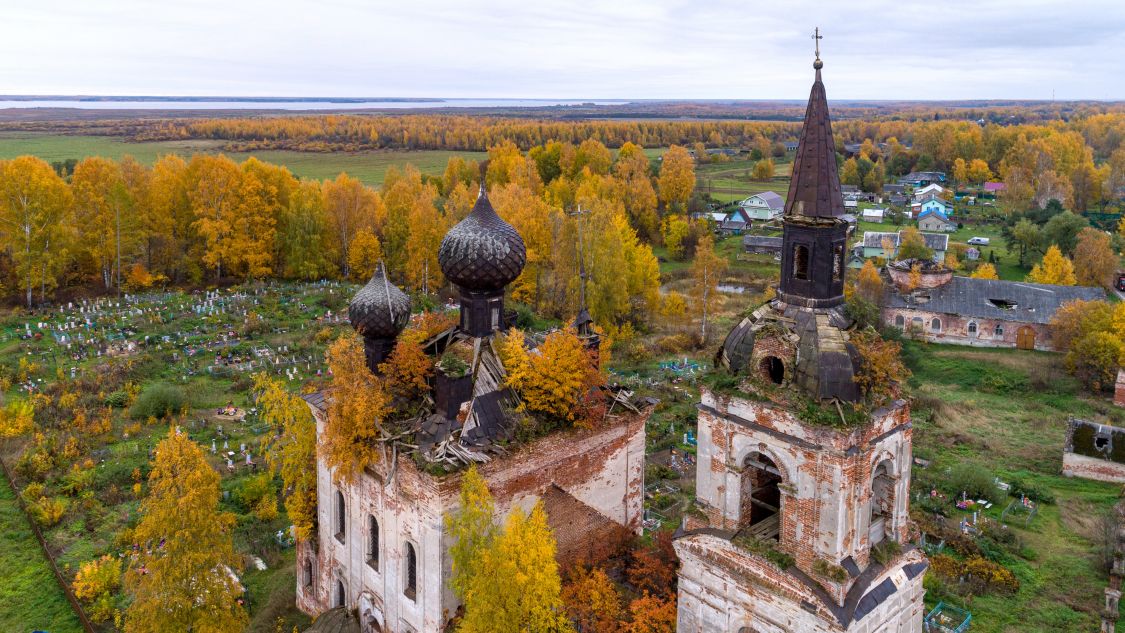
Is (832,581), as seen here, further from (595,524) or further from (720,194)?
(720,194)

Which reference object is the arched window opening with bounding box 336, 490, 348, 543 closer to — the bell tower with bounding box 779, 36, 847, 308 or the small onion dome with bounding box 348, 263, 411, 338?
the small onion dome with bounding box 348, 263, 411, 338

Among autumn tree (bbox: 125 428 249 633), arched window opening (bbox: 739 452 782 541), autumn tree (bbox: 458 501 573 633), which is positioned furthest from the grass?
arched window opening (bbox: 739 452 782 541)

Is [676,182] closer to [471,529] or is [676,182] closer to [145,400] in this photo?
[145,400]

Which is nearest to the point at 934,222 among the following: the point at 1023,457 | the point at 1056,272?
the point at 1056,272

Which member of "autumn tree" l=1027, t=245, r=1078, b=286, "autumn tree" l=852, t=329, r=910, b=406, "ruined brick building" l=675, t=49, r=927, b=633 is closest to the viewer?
"ruined brick building" l=675, t=49, r=927, b=633

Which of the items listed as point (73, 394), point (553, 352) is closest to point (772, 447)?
point (553, 352)

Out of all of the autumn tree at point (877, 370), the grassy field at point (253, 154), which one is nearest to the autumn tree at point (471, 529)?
the autumn tree at point (877, 370)

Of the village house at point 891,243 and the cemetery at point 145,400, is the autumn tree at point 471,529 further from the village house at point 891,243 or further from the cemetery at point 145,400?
the village house at point 891,243
